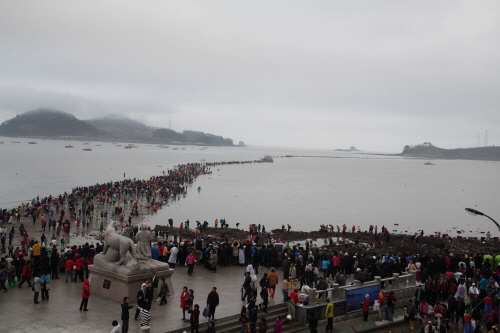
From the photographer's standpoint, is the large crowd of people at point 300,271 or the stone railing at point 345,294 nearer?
the large crowd of people at point 300,271

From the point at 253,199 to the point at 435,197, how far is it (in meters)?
35.5

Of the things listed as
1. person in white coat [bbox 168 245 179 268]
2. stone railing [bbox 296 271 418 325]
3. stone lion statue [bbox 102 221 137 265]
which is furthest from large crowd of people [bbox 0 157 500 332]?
stone lion statue [bbox 102 221 137 265]

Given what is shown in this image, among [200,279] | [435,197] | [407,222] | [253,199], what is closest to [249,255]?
[200,279]

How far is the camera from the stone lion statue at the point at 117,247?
41.2 feet

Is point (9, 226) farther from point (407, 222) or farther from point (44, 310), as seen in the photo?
point (407, 222)

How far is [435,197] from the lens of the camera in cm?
7281

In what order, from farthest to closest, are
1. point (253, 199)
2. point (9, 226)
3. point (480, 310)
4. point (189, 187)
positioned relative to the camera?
point (189, 187), point (253, 199), point (9, 226), point (480, 310)

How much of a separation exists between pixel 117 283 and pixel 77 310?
133cm

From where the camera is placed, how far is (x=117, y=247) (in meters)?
12.8

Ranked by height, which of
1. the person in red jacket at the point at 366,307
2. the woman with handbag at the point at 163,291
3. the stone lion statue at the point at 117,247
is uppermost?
the stone lion statue at the point at 117,247

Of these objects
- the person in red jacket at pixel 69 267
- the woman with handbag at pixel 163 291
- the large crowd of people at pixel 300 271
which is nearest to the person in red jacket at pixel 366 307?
the large crowd of people at pixel 300 271

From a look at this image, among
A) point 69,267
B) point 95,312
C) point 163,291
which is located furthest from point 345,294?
point 69,267

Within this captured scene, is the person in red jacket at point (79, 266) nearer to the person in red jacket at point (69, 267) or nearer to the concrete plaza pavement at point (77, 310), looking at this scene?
the person in red jacket at point (69, 267)

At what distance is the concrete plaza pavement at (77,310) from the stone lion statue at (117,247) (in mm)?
1249
